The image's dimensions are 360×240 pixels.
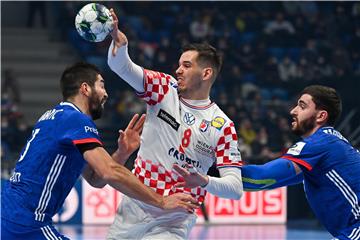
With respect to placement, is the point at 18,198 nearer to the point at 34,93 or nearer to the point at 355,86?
the point at 355,86

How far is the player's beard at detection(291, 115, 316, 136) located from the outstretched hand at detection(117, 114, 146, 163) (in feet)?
4.11

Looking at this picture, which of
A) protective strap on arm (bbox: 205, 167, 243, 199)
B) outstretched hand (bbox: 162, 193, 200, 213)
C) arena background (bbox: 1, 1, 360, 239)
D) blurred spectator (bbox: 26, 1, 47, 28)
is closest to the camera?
outstretched hand (bbox: 162, 193, 200, 213)

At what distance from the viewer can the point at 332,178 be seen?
21.9ft

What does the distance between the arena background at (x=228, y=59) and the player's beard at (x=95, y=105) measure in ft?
33.4

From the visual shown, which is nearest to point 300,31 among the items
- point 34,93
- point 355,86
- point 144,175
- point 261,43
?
point 261,43

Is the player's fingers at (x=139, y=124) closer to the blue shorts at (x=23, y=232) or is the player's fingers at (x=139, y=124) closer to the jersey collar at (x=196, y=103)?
the jersey collar at (x=196, y=103)

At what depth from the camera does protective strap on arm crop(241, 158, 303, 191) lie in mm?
6770

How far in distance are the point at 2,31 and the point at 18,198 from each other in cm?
1932

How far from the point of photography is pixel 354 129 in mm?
19969

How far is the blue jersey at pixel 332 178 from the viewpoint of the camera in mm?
6641

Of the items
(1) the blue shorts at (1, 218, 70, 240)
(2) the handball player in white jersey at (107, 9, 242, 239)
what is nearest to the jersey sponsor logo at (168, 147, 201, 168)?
(2) the handball player in white jersey at (107, 9, 242, 239)

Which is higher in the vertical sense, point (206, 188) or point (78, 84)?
point (78, 84)

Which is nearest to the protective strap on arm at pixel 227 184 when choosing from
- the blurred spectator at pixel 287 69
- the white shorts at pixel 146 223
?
the white shorts at pixel 146 223

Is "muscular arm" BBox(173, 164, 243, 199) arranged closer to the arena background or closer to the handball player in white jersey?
the handball player in white jersey
